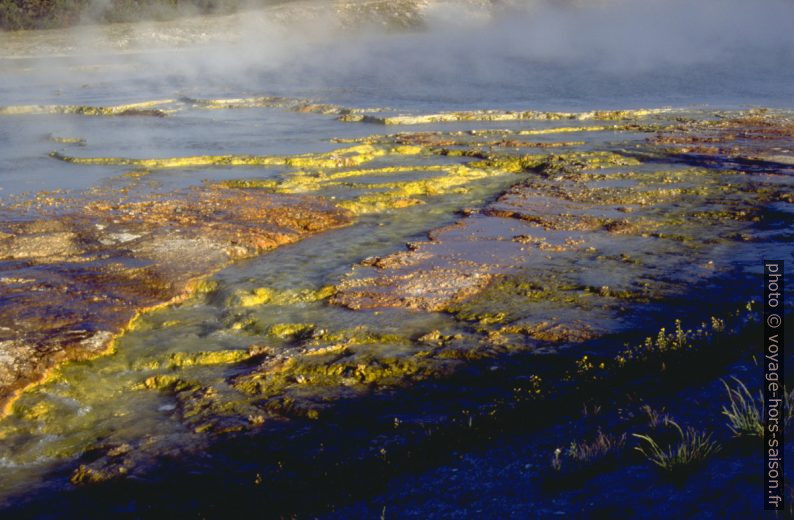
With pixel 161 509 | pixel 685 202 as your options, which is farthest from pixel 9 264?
pixel 685 202

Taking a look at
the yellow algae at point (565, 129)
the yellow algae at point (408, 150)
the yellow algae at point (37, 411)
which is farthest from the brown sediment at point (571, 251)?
the yellow algae at point (565, 129)

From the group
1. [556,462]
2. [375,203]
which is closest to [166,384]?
[556,462]

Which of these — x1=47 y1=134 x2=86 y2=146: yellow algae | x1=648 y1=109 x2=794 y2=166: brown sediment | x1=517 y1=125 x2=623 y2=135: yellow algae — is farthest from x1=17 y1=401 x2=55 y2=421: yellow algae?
x1=517 y1=125 x2=623 y2=135: yellow algae

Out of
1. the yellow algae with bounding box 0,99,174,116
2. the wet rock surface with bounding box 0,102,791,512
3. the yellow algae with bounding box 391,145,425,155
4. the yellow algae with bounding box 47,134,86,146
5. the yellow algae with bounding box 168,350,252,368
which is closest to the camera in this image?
the wet rock surface with bounding box 0,102,791,512

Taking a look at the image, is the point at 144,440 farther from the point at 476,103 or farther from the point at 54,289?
the point at 476,103

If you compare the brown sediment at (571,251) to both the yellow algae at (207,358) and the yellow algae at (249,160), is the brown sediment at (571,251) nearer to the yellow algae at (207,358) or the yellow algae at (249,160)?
the yellow algae at (207,358)

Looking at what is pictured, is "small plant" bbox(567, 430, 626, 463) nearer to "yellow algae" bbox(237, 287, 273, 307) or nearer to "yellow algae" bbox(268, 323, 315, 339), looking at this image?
"yellow algae" bbox(268, 323, 315, 339)

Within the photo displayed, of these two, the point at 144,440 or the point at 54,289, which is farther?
the point at 54,289

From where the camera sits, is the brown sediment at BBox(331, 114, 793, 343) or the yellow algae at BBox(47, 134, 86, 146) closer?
the brown sediment at BBox(331, 114, 793, 343)
